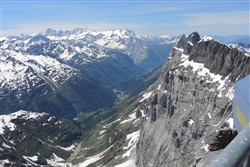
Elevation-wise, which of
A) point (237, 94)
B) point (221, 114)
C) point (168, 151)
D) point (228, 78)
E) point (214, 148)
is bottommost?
point (168, 151)

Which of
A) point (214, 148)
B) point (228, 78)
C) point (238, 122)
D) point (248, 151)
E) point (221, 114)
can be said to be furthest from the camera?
point (228, 78)

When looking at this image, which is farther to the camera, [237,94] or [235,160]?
[237,94]

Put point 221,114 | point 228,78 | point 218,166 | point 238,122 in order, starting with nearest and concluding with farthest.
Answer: point 218,166 → point 238,122 → point 221,114 → point 228,78

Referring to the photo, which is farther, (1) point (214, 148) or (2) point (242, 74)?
(2) point (242, 74)

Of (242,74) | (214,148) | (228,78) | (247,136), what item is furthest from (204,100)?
(247,136)

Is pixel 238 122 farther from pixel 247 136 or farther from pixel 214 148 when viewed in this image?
pixel 247 136

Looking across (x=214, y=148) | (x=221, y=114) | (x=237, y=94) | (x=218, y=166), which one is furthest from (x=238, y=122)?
(x=221, y=114)

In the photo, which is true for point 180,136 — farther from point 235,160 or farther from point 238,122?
point 235,160

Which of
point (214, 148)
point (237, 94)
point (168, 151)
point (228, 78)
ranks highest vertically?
point (237, 94)

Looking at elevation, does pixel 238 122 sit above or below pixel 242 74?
above
